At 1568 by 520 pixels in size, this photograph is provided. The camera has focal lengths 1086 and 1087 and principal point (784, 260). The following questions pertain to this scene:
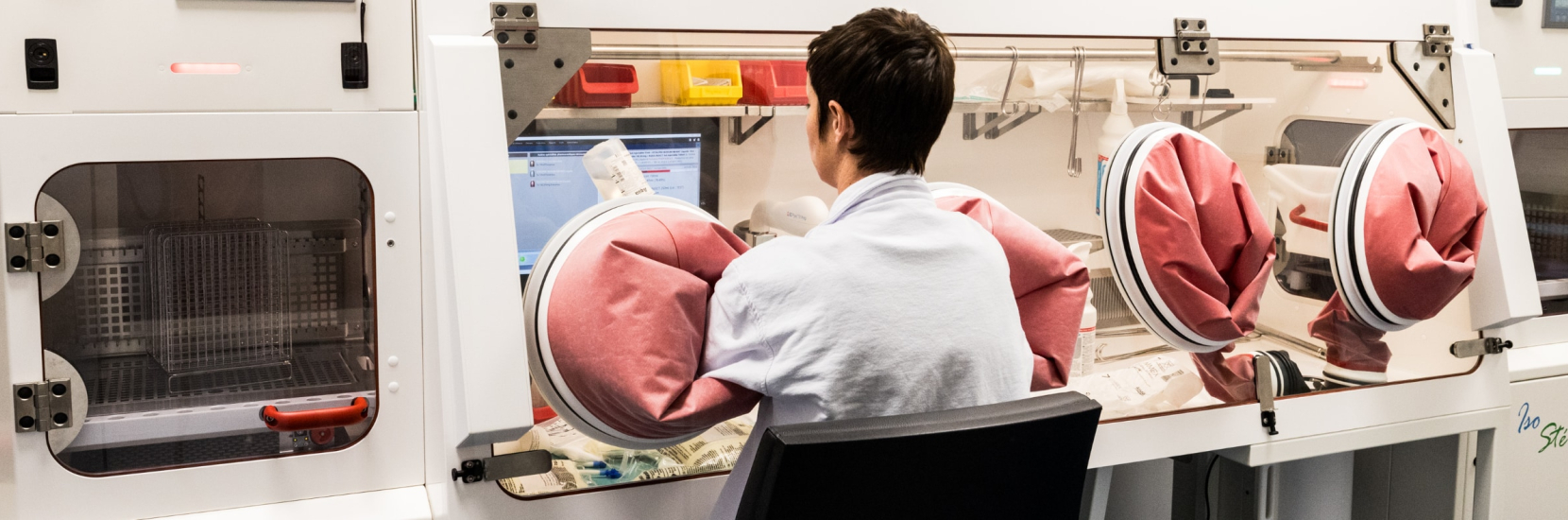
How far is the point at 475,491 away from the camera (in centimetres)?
162

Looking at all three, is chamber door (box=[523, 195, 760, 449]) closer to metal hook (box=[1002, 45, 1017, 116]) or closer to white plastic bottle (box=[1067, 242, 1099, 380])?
metal hook (box=[1002, 45, 1017, 116])

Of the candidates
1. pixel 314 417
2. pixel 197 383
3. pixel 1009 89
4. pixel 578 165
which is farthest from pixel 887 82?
pixel 197 383

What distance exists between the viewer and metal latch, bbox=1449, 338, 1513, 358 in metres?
2.31

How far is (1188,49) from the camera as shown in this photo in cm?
203

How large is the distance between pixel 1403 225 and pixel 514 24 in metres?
1.65

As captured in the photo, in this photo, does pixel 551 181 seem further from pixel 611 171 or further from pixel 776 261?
pixel 776 261

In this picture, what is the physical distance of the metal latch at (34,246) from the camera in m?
1.55

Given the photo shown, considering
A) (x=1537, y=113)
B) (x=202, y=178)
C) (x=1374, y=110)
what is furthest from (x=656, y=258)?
(x=1537, y=113)

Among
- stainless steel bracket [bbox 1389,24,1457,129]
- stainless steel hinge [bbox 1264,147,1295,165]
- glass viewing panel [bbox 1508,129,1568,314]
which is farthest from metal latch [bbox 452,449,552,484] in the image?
glass viewing panel [bbox 1508,129,1568,314]

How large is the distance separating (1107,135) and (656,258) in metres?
1.00

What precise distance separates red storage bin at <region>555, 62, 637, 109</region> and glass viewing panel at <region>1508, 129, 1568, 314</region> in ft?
6.96

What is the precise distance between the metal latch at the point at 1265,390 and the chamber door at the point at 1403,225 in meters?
0.22

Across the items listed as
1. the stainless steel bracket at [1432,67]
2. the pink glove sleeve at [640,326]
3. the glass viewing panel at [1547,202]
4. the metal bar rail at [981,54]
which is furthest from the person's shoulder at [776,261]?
the glass viewing panel at [1547,202]

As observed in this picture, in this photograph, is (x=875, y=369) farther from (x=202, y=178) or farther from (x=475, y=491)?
(x=202, y=178)
